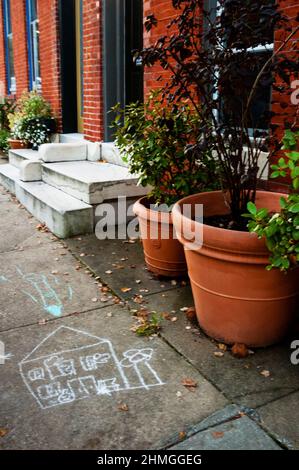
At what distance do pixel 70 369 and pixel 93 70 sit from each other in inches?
219

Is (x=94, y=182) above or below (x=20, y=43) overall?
below

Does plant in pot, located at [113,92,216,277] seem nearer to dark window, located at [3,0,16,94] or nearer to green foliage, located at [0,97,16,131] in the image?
green foliage, located at [0,97,16,131]

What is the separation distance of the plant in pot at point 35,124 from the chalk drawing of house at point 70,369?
6.44 metres

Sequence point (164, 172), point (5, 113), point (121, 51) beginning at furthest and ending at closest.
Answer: point (5, 113) → point (121, 51) → point (164, 172)

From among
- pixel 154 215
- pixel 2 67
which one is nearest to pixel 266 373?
pixel 154 215

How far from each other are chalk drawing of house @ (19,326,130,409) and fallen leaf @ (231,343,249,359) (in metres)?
0.72

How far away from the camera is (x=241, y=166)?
3283mm

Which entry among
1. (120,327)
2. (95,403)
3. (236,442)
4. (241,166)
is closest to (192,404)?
(236,442)

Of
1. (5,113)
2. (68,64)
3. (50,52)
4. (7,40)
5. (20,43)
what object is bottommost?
(5,113)

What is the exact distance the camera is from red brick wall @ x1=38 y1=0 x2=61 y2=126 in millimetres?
8499

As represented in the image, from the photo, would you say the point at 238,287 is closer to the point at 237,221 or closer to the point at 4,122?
the point at 237,221

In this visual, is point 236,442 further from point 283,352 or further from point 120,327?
point 120,327

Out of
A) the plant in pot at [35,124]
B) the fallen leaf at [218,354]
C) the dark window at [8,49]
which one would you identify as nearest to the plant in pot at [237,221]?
the fallen leaf at [218,354]

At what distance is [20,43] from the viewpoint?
11.3 meters
